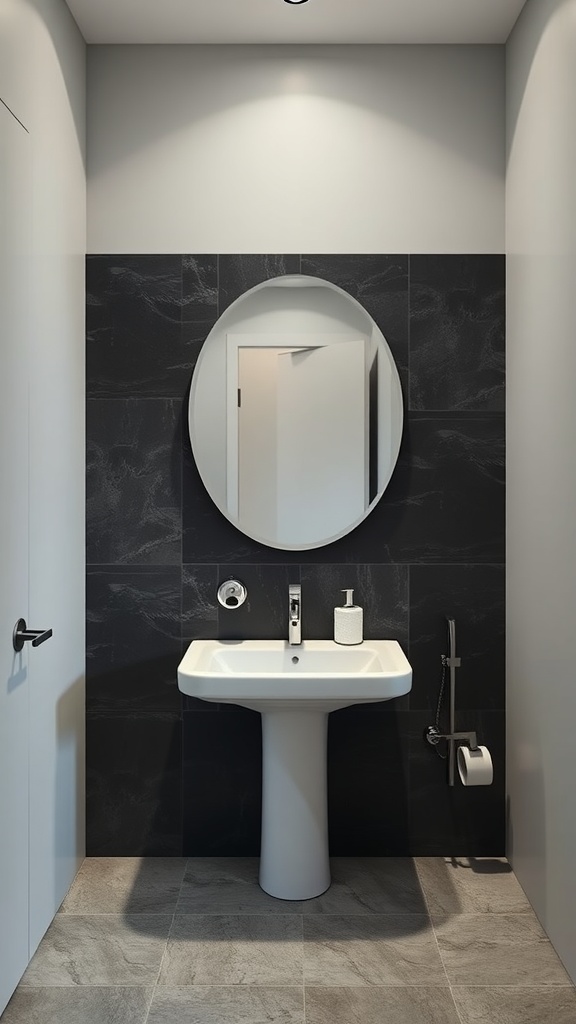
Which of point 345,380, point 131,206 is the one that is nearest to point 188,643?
point 345,380

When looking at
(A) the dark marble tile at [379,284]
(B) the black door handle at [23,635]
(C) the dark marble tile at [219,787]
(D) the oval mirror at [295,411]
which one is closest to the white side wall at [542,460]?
(A) the dark marble tile at [379,284]

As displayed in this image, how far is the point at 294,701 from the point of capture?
7.26 ft

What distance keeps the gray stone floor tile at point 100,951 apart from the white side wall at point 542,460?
1.05 meters

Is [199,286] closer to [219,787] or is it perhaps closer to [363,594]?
[363,594]

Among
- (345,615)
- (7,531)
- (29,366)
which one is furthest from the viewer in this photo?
(345,615)

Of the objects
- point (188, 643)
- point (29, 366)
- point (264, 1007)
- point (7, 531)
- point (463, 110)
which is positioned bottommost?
point (264, 1007)

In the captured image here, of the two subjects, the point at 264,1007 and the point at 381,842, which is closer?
the point at 264,1007

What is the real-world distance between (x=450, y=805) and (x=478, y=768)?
27 centimetres

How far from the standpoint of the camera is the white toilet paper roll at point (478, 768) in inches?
97.2

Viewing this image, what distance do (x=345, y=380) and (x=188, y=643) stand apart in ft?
3.17

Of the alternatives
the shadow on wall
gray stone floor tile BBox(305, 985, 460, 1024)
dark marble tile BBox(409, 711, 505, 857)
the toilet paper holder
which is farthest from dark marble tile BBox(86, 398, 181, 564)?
gray stone floor tile BBox(305, 985, 460, 1024)

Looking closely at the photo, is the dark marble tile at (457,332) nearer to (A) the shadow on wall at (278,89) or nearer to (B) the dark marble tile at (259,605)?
(A) the shadow on wall at (278,89)

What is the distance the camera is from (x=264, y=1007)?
6.32ft

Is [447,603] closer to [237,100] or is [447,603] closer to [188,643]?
[188,643]
